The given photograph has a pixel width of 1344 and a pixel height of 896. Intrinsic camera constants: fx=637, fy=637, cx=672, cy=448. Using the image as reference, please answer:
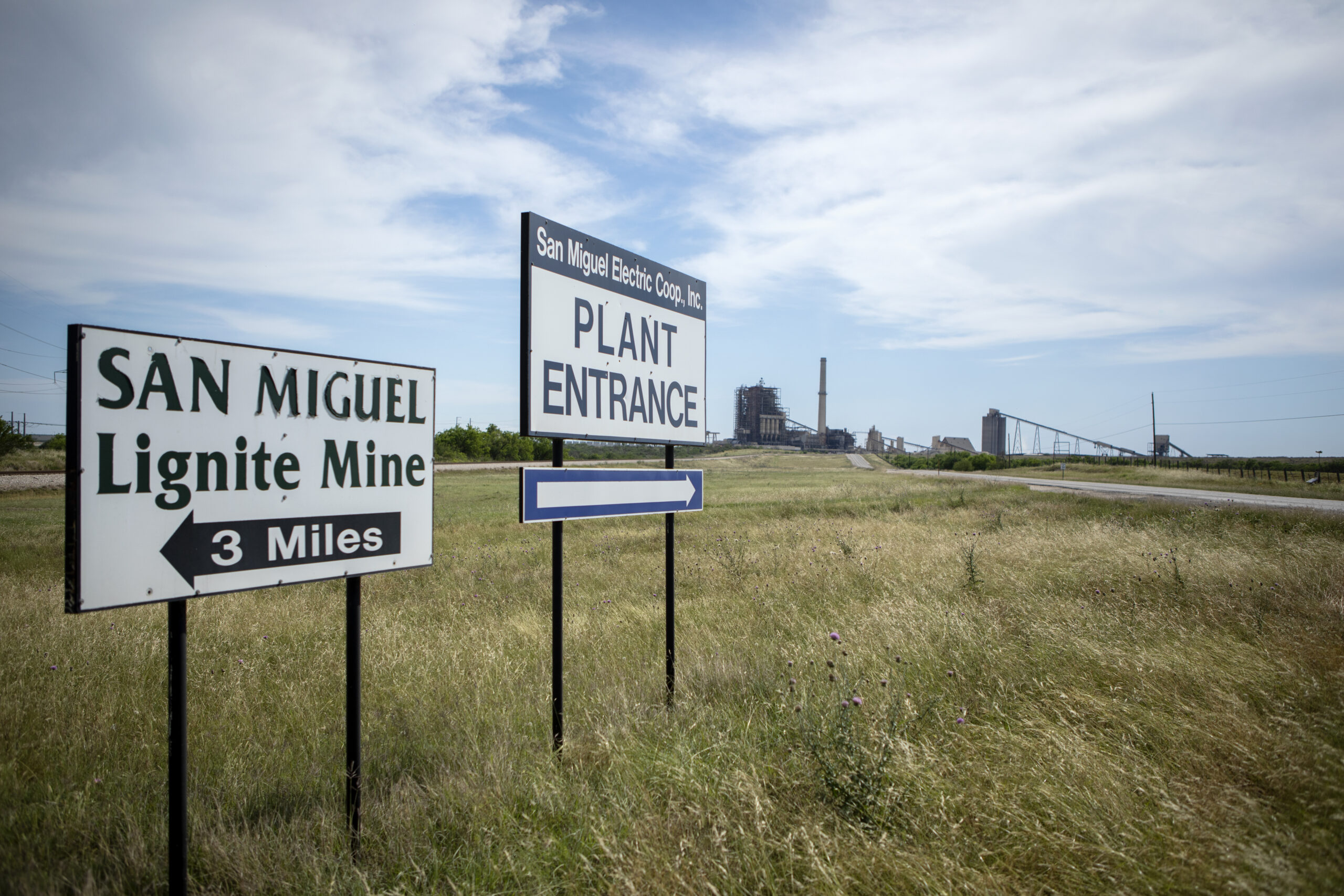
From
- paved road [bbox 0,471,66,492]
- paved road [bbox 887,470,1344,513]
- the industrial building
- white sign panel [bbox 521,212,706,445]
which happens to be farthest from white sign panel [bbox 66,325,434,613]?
the industrial building

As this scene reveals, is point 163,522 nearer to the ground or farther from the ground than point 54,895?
farther from the ground

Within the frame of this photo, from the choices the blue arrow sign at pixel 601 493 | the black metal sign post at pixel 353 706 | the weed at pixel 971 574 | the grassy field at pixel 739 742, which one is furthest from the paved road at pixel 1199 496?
the black metal sign post at pixel 353 706

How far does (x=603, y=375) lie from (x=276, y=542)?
2461 mm

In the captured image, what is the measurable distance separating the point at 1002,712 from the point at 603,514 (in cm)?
287

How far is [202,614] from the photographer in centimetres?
751

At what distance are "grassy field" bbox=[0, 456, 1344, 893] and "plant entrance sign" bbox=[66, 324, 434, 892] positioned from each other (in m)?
0.70

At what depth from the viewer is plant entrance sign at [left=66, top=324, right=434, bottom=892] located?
2.30m

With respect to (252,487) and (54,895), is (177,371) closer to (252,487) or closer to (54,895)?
(252,487)

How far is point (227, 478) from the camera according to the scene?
265 centimetres

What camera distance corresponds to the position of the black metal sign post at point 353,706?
2990 mm

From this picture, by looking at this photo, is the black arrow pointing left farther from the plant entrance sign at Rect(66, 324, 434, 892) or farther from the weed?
the weed

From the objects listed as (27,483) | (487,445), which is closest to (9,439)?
(27,483)

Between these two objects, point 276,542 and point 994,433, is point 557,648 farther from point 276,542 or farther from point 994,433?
point 994,433

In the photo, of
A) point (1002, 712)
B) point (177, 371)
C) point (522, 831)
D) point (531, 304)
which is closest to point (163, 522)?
point (177, 371)
